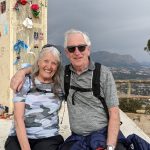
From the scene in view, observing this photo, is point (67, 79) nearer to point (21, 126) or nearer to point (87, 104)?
point (87, 104)

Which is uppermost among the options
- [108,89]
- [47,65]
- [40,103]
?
[47,65]

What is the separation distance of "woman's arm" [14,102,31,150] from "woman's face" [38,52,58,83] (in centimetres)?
31

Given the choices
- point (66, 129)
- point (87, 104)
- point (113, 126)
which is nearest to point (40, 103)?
point (87, 104)

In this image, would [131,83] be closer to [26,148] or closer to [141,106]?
[141,106]

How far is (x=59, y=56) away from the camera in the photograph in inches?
132

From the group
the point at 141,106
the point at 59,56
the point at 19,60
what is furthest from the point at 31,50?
the point at 141,106

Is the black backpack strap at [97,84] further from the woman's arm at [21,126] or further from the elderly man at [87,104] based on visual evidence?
the woman's arm at [21,126]

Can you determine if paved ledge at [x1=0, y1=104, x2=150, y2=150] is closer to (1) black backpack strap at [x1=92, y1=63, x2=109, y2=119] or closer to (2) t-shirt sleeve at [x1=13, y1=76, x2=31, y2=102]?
(2) t-shirt sleeve at [x1=13, y1=76, x2=31, y2=102]

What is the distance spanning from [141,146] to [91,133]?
1.34ft

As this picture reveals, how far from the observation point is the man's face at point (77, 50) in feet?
10.3

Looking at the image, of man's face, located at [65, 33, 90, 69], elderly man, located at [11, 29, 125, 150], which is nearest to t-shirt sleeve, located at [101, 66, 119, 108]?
elderly man, located at [11, 29, 125, 150]

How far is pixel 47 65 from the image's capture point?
328cm

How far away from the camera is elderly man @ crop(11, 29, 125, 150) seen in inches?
123

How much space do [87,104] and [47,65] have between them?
0.47m
